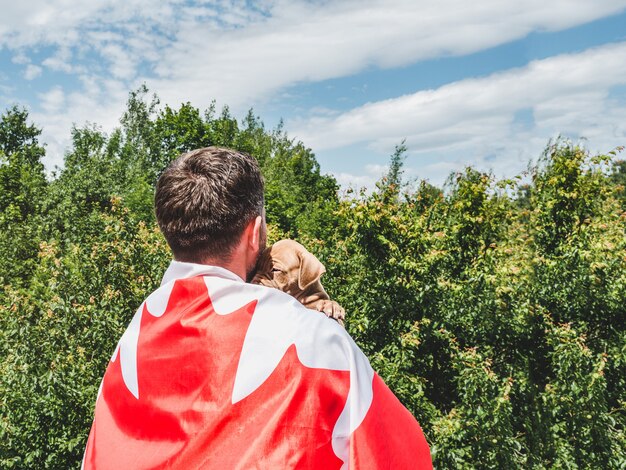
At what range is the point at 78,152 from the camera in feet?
133

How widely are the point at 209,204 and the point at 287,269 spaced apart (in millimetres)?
792

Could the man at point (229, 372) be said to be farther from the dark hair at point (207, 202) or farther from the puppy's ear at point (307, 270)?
the puppy's ear at point (307, 270)

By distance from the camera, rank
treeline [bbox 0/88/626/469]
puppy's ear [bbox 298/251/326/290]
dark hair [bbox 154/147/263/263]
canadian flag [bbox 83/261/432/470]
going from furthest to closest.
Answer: treeline [bbox 0/88/626/469] → puppy's ear [bbox 298/251/326/290] → dark hair [bbox 154/147/263/263] → canadian flag [bbox 83/261/432/470]

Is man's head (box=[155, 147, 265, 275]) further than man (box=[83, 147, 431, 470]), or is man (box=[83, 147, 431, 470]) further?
man's head (box=[155, 147, 265, 275])

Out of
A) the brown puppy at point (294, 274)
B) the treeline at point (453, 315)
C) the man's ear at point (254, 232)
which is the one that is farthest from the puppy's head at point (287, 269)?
the treeline at point (453, 315)

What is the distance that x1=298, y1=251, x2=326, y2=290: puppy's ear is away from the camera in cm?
253

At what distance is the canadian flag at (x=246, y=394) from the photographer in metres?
1.57

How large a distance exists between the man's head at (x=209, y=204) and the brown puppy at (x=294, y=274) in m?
0.56

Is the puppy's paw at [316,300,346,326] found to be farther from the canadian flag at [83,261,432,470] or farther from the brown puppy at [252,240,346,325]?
the canadian flag at [83,261,432,470]

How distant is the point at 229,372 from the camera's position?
5.32 ft

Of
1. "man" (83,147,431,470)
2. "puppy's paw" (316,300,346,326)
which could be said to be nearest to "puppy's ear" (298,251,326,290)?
"puppy's paw" (316,300,346,326)

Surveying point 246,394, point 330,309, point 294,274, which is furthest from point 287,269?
point 246,394

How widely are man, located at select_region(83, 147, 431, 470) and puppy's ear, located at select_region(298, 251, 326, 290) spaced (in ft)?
2.22

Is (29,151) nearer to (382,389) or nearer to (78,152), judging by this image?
(78,152)
